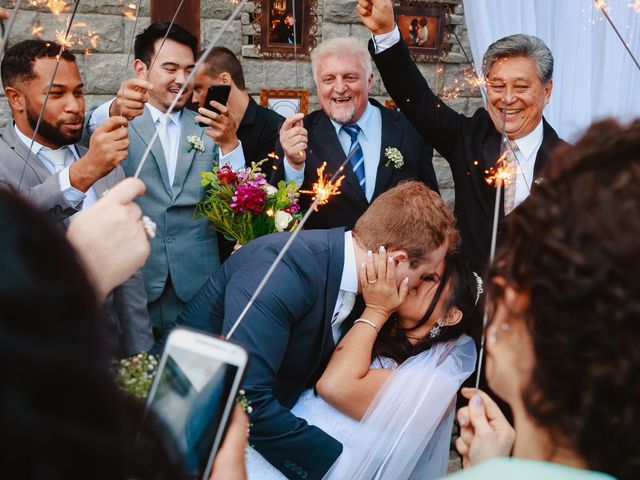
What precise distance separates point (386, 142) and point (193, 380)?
8.55ft

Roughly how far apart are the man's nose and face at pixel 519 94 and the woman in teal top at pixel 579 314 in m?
2.03

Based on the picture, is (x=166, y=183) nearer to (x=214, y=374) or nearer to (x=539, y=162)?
(x=539, y=162)

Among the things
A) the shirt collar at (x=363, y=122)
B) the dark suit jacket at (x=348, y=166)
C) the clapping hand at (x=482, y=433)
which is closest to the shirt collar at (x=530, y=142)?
the dark suit jacket at (x=348, y=166)

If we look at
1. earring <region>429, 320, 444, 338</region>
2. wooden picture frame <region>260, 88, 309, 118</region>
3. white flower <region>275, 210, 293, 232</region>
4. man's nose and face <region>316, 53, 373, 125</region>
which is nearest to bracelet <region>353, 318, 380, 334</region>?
earring <region>429, 320, 444, 338</region>

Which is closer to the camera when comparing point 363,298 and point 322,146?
point 363,298

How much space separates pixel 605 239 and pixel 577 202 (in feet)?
0.21

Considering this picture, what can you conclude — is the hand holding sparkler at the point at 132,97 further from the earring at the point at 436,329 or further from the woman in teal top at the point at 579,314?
the woman in teal top at the point at 579,314

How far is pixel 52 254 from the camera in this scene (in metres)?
0.70

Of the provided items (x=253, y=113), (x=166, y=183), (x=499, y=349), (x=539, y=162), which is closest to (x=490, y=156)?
(x=539, y=162)

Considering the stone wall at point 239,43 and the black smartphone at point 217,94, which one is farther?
the stone wall at point 239,43

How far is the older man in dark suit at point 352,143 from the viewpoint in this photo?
135 inches

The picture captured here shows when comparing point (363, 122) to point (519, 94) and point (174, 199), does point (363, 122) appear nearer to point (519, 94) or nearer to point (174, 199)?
point (519, 94)

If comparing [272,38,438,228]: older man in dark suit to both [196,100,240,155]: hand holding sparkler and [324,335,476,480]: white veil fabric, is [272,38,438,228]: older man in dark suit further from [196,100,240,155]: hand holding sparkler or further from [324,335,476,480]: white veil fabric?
[324,335,476,480]: white veil fabric

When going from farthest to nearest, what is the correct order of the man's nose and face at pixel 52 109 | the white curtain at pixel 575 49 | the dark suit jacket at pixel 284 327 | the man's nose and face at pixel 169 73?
the white curtain at pixel 575 49
the man's nose and face at pixel 169 73
the man's nose and face at pixel 52 109
the dark suit jacket at pixel 284 327
